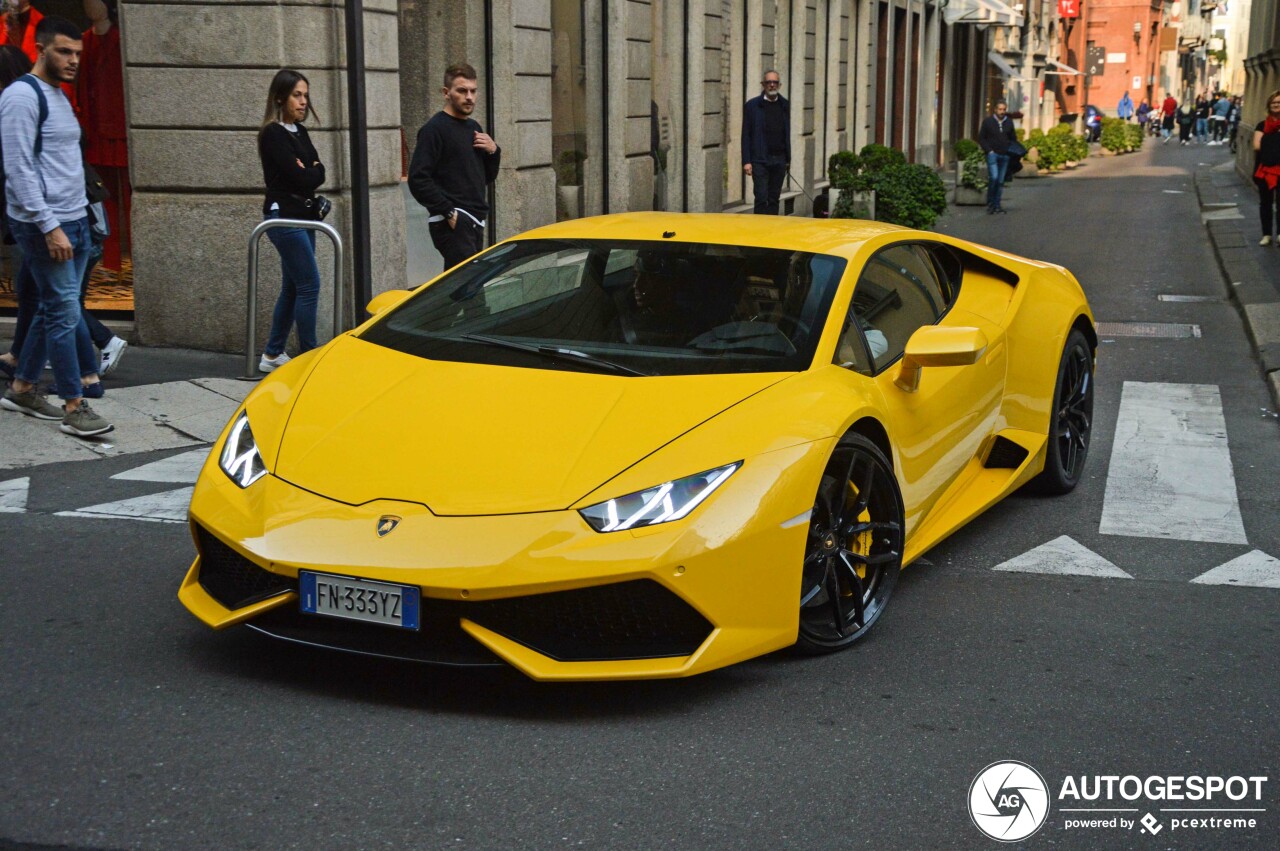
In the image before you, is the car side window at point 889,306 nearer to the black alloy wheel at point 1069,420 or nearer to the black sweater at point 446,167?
the black alloy wheel at point 1069,420

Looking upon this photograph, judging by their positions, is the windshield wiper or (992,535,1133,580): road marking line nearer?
the windshield wiper

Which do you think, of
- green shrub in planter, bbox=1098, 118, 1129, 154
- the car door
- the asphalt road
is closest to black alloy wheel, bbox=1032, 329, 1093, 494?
the car door

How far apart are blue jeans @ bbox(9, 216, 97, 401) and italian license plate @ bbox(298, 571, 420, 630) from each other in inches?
152

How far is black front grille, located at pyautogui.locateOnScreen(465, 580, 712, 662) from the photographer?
3.99m

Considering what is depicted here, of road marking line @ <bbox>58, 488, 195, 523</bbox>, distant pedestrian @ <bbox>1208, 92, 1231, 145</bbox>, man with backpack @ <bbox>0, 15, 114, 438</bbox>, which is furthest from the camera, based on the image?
distant pedestrian @ <bbox>1208, 92, 1231, 145</bbox>

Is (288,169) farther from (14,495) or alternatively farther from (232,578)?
(232,578)

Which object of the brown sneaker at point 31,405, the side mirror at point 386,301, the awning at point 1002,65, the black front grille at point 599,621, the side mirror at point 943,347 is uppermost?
the awning at point 1002,65

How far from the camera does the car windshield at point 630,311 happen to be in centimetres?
489

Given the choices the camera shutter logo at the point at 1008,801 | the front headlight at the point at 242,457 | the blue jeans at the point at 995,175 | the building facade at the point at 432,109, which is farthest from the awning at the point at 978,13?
the camera shutter logo at the point at 1008,801

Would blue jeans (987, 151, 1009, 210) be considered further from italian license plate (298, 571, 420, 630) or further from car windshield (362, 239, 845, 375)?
italian license plate (298, 571, 420, 630)

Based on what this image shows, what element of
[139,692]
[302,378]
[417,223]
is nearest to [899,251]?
[302,378]

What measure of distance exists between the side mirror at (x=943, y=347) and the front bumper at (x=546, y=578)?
99 cm

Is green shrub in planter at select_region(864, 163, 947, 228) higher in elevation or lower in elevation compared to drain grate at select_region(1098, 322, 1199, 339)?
higher

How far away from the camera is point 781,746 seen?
3.96 m
